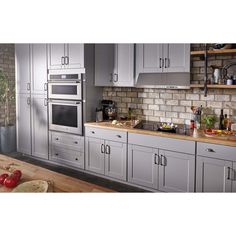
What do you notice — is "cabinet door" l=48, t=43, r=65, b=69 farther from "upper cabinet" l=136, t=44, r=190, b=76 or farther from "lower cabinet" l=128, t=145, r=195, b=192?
"lower cabinet" l=128, t=145, r=195, b=192

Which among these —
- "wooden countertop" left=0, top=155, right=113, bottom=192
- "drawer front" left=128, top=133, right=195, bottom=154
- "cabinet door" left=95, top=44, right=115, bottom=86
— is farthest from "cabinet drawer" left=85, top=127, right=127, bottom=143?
"wooden countertop" left=0, top=155, right=113, bottom=192

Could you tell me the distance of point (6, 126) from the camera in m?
5.34

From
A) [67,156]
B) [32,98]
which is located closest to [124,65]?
[67,156]

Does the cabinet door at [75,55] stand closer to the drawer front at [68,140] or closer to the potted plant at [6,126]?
the drawer front at [68,140]

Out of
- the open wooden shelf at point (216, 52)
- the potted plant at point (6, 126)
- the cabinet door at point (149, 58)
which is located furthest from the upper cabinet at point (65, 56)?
the open wooden shelf at point (216, 52)

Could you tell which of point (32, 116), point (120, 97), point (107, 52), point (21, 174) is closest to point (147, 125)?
point (120, 97)

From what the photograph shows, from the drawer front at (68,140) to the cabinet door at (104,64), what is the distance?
2.76ft

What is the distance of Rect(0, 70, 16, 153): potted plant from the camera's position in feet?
17.1

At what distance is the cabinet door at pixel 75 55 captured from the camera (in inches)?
162

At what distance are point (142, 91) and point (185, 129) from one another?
2.90 feet

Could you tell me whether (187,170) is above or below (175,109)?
below

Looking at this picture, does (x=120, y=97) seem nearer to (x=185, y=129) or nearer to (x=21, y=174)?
(x=185, y=129)

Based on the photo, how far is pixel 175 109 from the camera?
393 centimetres
